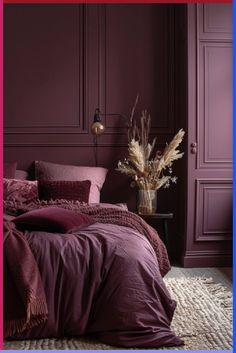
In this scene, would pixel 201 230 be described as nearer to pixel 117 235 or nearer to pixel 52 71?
pixel 117 235

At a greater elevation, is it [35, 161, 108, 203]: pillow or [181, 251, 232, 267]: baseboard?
[35, 161, 108, 203]: pillow

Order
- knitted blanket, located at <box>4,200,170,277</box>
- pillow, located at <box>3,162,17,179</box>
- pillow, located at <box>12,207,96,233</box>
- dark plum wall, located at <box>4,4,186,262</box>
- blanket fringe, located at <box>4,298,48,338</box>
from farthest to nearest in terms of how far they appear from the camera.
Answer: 1. dark plum wall, located at <box>4,4,186,262</box>
2. pillow, located at <box>3,162,17,179</box>
3. knitted blanket, located at <box>4,200,170,277</box>
4. pillow, located at <box>12,207,96,233</box>
5. blanket fringe, located at <box>4,298,48,338</box>

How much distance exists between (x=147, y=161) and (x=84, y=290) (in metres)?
2.28

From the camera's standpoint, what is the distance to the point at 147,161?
4.50 metres

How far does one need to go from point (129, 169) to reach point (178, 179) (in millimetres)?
632

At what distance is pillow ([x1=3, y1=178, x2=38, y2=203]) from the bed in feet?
3.91

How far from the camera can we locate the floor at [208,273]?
12.6 feet

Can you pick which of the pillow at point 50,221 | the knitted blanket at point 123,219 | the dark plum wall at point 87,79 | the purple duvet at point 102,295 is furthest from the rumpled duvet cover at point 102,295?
the dark plum wall at point 87,79

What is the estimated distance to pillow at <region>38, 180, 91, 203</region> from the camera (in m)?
3.90

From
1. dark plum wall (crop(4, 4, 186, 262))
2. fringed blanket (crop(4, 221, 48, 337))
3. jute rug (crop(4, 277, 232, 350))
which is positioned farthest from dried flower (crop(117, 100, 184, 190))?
fringed blanket (crop(4, 221, 48, 337))

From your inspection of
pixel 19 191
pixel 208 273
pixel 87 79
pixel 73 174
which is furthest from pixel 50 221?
pixel 87 79

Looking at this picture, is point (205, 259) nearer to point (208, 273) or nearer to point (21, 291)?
point (208, 273)

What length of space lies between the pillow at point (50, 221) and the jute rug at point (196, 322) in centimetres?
62

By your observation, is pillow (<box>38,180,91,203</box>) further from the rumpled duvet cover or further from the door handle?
the rumpled duvet cover
